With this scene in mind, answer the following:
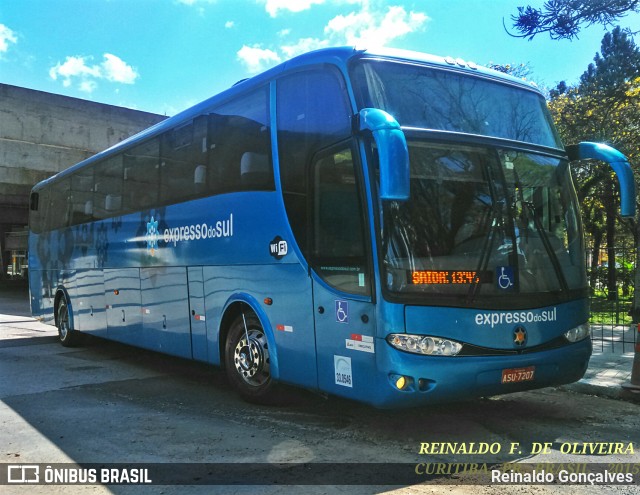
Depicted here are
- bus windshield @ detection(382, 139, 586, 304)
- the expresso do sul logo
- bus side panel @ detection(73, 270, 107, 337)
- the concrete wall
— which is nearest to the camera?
bus windshield @ detection(382, 139, 586, 304)

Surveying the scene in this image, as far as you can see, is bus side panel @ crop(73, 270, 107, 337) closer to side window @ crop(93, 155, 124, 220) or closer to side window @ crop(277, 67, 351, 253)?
side window @ crop(93, 155, 124, 220)

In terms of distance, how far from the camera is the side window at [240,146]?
6.62 meters

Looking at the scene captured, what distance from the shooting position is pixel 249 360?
6.77 metres

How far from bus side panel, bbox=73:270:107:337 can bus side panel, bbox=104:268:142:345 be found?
0.26m

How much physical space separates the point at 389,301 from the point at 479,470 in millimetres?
1469

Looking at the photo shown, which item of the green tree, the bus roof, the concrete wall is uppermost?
the concrete wall

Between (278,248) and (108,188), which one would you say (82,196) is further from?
(278,248)

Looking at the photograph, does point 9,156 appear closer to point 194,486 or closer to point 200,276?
point 200,276

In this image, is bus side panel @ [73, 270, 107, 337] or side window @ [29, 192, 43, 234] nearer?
bus side panel @ [73, 270, 107, 337]

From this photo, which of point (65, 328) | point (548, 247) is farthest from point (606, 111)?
point (65, 328)

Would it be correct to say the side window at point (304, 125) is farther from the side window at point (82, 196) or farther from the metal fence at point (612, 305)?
the side window at point (82, 196)

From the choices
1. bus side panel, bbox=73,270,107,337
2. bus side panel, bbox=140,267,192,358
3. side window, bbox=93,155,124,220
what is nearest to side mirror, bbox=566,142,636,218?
bus side panel, bbox=140,267,192,358

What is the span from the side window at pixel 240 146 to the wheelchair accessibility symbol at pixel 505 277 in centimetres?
255

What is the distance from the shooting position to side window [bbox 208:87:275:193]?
6.62 metres
